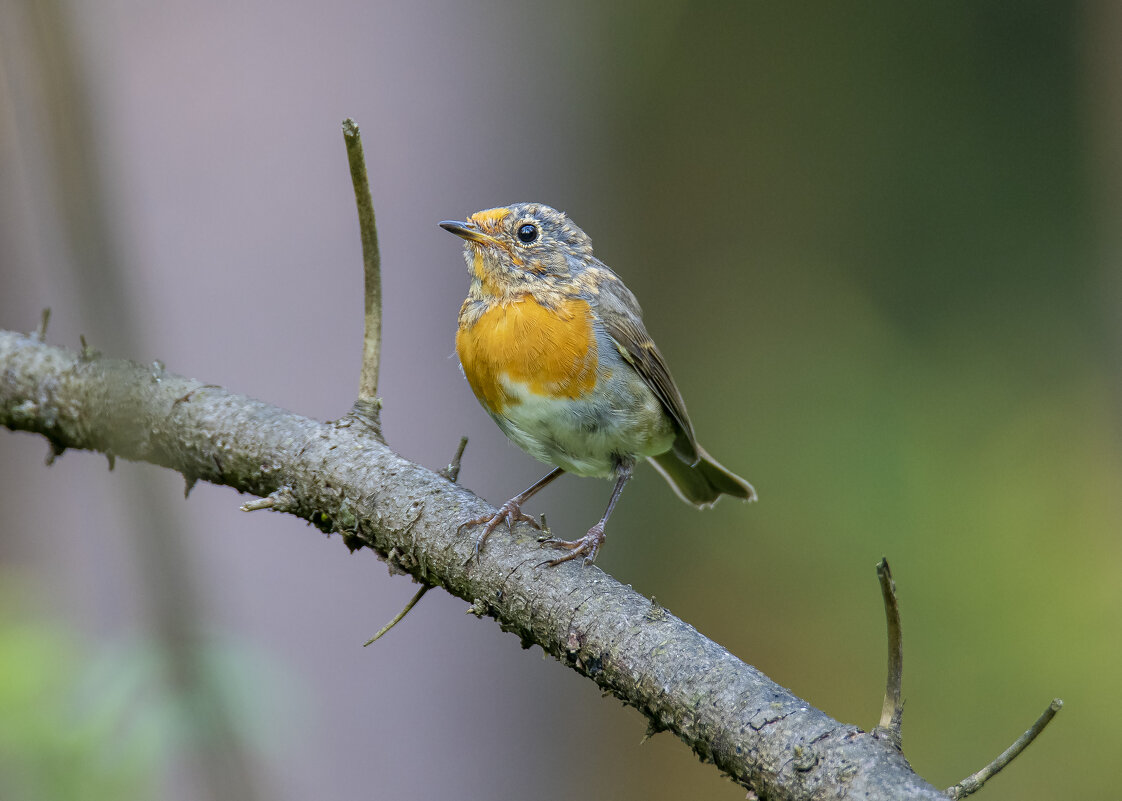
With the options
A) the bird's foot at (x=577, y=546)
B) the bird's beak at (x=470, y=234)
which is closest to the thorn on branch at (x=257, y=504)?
the bird's foot at (x=577, y=546)

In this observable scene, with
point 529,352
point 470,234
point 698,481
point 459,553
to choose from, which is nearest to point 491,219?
point 470,234

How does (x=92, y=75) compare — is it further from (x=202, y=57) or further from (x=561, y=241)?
(x=202, y=57)

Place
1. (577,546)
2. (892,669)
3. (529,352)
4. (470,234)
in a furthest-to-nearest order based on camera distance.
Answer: (470,234) → (529,352) → (577,546) → (892,669)

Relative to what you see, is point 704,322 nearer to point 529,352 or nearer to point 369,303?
point 529,352

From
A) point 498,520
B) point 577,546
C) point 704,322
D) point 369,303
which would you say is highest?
point 369,303

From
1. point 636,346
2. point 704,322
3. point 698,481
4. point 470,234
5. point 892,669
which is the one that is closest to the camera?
point 892,669

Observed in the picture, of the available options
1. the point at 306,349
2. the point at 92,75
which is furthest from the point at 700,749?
the point at 306,349

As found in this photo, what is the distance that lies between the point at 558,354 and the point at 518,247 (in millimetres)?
542

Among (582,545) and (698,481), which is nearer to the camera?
(582,545)

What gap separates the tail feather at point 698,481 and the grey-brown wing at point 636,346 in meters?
0.24

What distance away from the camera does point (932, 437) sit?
209 inches

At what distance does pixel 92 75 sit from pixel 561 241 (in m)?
2.67

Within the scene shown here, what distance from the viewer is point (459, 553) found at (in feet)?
7.69

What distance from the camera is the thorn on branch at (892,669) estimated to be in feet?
5.26
